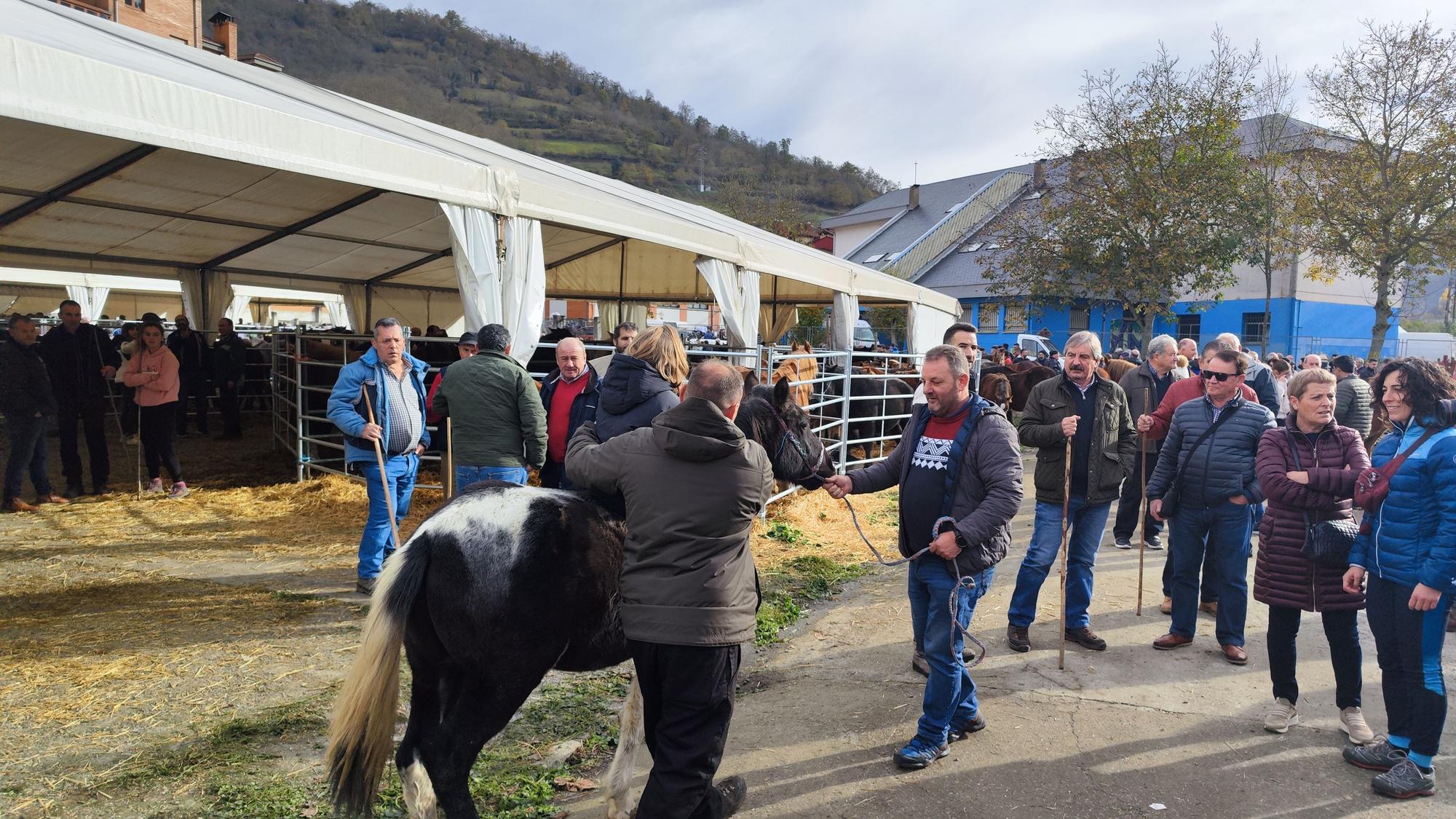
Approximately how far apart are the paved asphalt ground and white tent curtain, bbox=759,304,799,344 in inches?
446

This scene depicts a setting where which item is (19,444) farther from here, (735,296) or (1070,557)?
(1070,557)

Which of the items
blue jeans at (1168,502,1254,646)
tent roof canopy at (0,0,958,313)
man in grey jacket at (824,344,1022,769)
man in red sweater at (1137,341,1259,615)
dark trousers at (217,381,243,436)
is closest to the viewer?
man in grey jacket at (824,344,1022,769)

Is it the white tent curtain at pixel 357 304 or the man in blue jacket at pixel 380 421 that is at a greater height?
the white tent curtain at pixel 357 304

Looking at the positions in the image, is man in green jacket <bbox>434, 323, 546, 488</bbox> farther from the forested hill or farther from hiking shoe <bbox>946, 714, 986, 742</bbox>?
the forested hill

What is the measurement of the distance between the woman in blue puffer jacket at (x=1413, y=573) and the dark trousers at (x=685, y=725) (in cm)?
263

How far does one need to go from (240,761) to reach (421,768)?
1.02 metres

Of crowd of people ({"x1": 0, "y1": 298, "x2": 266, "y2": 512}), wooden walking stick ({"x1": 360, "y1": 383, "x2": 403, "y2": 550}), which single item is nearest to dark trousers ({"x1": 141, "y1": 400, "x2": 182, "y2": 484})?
crowd of people ({"x1": 0, "y1": 298, "x2": 266, "y2": 512})

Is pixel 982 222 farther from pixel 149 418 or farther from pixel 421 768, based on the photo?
pixel 421 768

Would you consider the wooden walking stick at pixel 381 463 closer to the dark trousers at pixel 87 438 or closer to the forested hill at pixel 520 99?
the dark trousers at pixel 87 438

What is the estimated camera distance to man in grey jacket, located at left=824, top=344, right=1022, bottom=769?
3168 mm

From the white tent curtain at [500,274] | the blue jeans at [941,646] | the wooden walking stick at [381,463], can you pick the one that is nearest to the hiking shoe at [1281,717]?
the blue jeans at [941,646]

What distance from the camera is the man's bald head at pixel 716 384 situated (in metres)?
2.50

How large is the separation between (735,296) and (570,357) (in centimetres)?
366

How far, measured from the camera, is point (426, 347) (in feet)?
33.6
